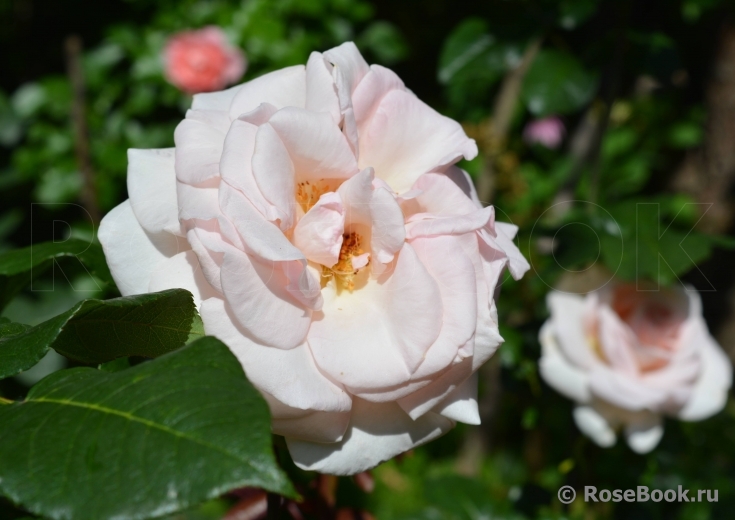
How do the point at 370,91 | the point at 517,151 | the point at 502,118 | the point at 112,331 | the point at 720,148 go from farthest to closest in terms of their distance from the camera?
the point at 517,151
the point at 502,118
the point at 720,148
the point at 370,91
the point at 112,331

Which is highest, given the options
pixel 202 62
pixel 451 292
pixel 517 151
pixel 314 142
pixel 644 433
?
pixel 314 142

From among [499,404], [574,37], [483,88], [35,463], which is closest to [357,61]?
[35,463]

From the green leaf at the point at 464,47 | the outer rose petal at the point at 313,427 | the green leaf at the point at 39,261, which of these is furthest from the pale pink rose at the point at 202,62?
the outer rose petal at the point at 313,427

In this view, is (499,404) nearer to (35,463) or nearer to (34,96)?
(35,463)

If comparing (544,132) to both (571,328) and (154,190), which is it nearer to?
(571,328)

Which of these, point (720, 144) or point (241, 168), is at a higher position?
point (241, 168)

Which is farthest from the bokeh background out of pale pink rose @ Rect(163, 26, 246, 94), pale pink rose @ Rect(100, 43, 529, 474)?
pale pink rose @ Rect(100, 43, 529, 474)

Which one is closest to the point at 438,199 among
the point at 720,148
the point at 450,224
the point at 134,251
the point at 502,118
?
the point at 450,224

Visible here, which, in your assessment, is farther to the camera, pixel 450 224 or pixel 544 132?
pixel 544 132
